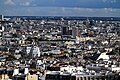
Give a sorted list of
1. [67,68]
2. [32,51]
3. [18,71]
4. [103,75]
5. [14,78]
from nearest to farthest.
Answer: [14,78] → [103,75] → [18,71] → [67,68] → [32,51]

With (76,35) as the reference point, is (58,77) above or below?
below

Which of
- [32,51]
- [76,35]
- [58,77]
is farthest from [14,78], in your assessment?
[76,35]

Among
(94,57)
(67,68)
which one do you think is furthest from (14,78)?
(94,57)

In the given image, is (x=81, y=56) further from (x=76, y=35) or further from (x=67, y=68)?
(x=76, y=35)

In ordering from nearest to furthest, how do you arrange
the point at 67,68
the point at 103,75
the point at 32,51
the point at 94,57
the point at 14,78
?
the point at 14,78 < the point at 103,75 < the point at 67,68 < the point at 94,57 < the point at 32,51

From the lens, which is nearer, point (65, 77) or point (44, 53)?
point (65, 77)

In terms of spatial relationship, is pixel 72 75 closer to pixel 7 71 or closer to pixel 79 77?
pixel 79 77

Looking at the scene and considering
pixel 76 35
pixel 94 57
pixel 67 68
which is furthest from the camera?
pixel 76 35

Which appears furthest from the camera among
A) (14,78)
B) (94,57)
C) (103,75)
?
(94,57)

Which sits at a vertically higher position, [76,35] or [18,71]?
[76,35]
